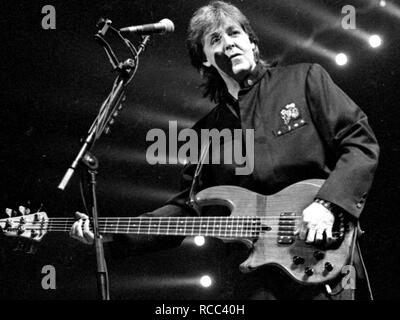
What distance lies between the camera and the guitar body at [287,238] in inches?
65.9

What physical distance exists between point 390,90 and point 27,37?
6.66ft

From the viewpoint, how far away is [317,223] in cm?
167

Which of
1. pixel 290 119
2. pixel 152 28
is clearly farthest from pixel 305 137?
pixel 152 28

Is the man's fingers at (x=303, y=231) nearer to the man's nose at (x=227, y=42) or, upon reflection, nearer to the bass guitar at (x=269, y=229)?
the bass guitar at (x=269, y=229)

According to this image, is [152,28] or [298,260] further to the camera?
[152,28]

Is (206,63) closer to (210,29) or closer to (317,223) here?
(210,29)

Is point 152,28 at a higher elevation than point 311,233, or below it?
higher

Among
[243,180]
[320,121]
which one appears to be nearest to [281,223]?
[243,180]

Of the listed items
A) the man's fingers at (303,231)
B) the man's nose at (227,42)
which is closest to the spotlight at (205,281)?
the man's fingers at (303,231)

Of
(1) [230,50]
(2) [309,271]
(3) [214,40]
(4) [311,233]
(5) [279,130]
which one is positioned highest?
(3) [214,40]

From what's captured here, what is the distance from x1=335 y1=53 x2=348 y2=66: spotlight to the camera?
2.43 meters

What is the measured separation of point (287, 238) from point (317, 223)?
15 cm

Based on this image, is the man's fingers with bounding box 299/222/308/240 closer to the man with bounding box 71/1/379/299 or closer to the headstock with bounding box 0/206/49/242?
the man with bounding box 71/1/379/299
